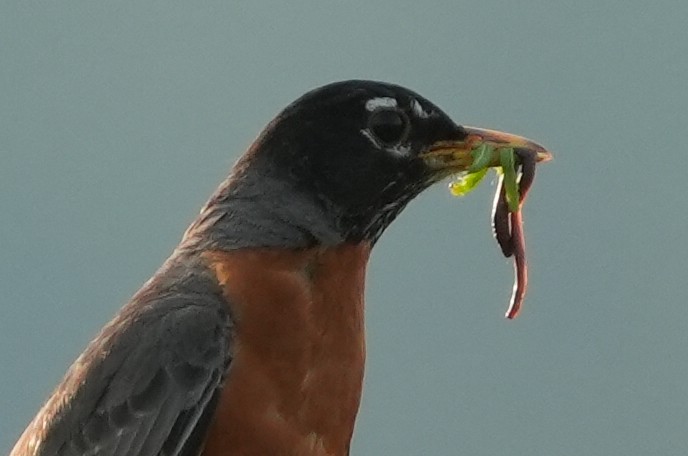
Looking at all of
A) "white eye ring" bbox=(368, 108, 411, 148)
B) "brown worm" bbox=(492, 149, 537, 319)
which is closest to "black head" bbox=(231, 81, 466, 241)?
"white eye ring" bbox=(368, 108, 411, 148)

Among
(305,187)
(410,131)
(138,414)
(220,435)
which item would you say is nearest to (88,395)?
(138,414)

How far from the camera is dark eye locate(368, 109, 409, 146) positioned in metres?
2.45

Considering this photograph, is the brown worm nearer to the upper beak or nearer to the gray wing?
the upper beak

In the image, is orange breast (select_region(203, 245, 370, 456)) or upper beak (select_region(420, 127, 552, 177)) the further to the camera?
upper beak (select_region(420, 127, 552, 177))

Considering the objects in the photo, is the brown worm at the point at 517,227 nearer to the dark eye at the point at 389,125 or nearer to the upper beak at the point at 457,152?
A: the upper beak at the point at 457,152

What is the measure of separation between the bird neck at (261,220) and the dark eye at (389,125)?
16 centimetres

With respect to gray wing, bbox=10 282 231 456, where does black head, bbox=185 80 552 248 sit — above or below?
above

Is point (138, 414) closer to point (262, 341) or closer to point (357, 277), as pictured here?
point (262, 341)

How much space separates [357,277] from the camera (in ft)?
7.89

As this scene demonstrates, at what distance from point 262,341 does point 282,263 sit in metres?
0.17

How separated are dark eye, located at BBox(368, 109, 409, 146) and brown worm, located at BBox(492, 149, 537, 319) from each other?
0.68 feet

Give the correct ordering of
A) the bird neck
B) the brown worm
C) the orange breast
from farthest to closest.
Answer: the brown worm, the bird neck, the orange breast

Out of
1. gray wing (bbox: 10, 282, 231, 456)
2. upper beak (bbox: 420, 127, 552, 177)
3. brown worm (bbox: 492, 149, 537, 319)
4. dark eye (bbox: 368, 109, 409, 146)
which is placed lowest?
gray wing (bbox: 10, 282, 231, 456)

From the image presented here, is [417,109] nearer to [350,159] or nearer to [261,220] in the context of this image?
[350,159]
